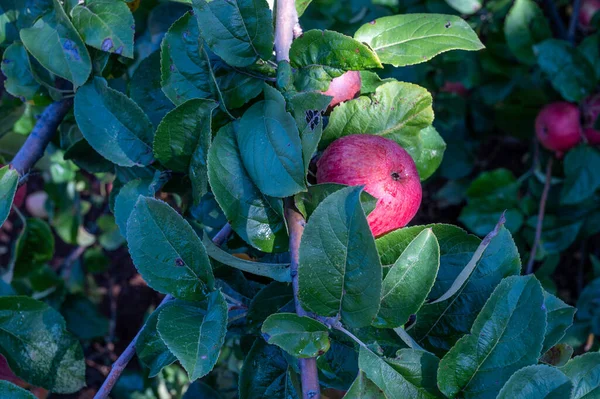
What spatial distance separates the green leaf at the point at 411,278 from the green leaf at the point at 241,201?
6.3 inches

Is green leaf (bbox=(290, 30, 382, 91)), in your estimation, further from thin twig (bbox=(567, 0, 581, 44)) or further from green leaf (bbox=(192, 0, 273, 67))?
thin twig (bbox=(567, 0, 581, 44))

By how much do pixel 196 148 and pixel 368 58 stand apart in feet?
0.81

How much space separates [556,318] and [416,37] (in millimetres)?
403

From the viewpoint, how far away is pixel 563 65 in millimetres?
1491

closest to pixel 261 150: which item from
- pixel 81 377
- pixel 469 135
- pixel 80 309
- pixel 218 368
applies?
pixel 81 377

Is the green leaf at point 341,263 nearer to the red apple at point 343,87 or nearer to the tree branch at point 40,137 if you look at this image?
the red apple at point 343,87

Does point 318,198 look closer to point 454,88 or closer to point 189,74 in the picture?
point 189,74

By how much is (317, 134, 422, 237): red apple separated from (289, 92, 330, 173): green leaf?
6 centimetres

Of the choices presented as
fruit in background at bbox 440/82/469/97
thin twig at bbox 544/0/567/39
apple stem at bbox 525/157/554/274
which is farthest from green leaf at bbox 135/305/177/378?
thin twig at bbox 544/0/567/39

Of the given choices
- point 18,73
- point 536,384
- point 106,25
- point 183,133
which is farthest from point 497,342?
point 18,73

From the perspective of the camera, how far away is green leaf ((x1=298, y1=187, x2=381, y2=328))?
606mm

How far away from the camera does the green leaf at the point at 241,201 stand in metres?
0.73

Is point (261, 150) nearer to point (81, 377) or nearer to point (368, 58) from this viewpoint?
point (368, 58)

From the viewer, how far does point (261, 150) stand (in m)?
0.72
